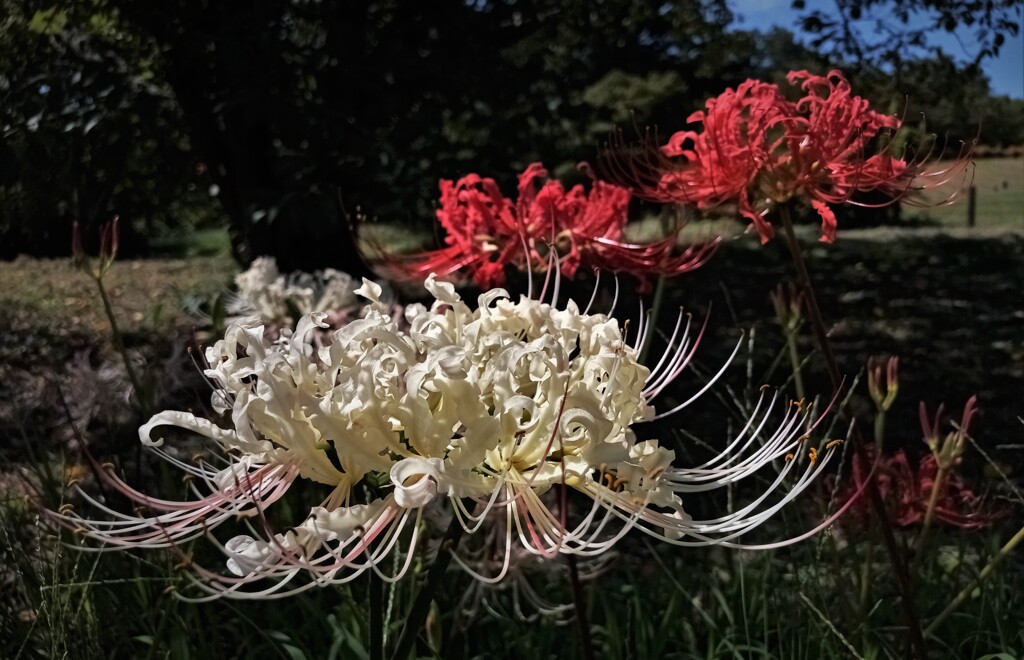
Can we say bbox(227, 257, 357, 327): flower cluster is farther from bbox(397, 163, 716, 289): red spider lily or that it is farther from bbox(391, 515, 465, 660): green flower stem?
bbox(391, 515, 465, 660): green flower stem

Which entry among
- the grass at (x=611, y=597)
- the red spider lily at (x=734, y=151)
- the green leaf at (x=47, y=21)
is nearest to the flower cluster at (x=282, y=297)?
the grass at (x=611, y=597)

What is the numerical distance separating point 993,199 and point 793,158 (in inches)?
249

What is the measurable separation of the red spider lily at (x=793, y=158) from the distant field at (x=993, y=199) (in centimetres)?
29

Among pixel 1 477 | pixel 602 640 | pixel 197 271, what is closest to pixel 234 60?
pixel 1 477

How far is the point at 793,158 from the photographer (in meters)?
1.61

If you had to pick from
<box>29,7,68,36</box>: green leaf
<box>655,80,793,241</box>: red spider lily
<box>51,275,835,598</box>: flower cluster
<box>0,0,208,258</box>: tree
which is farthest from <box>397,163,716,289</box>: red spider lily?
<box>29,7,68,36</box>: green leaf

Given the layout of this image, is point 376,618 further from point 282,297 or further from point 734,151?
point 282,297

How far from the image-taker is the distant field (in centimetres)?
401

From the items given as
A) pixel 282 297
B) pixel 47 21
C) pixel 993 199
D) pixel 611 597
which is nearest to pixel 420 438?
pixel 611 597

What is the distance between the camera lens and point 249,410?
38.0 inches

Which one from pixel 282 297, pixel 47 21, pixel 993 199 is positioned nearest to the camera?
pixel 282 297

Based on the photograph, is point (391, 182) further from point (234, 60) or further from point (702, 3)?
point (702, 3)

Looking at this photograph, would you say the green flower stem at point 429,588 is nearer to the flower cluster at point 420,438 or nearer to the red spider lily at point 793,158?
the flower cluster at point 420,438

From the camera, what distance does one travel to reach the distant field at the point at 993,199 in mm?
4008
